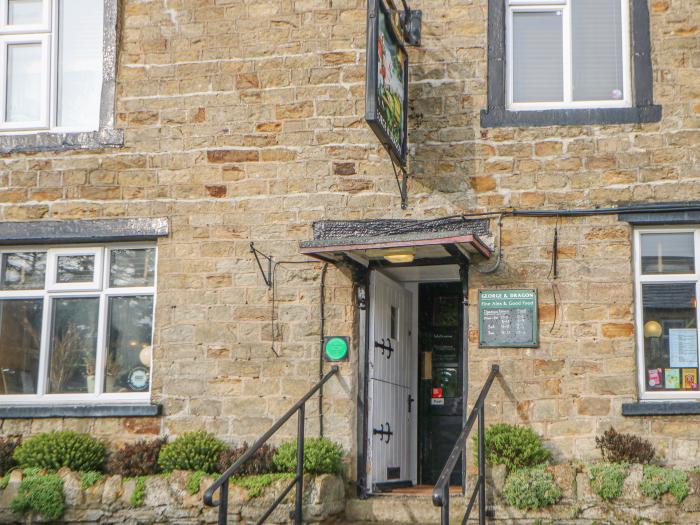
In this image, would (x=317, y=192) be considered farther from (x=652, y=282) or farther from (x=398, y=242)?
(x=652, y=282)

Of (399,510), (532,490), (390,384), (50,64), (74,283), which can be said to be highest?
(50,64)

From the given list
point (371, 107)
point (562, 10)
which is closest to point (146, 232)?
point (371, 107)

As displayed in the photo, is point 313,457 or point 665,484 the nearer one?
point 665,484

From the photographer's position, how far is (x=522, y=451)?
29.9ft

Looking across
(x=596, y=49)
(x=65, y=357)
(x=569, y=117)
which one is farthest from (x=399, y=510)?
(x=596, y=49)

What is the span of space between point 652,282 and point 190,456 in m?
4.47

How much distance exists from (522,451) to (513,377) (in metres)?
0.73

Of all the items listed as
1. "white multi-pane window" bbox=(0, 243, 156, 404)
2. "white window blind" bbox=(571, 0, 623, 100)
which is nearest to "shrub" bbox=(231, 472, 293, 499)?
"white multi-pane window" bbox=(0, 243, 156, 404)

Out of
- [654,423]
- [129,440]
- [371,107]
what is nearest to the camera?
[371,107]

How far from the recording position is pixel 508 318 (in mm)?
9625

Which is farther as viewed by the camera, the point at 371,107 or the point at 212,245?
the point at 212,245

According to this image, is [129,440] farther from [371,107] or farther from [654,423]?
[654,423]

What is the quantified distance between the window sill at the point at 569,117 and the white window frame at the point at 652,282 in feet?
3.41

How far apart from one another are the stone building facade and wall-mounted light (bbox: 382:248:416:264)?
467mm
